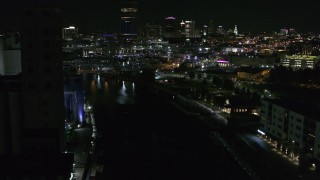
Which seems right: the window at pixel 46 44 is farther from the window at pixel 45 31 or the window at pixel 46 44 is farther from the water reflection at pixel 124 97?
the water reflection at pixel 124 97

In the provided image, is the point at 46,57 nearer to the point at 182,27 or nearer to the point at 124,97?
the point at 124,97

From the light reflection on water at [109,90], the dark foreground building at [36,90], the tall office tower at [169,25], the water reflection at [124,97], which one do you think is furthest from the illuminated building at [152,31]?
the dark foreground building at [36,90]

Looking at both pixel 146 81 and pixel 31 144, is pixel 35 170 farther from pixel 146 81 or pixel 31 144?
pixel 146 81

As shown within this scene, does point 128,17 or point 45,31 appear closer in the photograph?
point 45,31

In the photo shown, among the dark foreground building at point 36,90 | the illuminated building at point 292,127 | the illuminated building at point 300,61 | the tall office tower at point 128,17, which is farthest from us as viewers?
the tall office tower at point 128,17

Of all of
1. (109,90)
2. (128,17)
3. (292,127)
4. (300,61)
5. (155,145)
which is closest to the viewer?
(292,127)

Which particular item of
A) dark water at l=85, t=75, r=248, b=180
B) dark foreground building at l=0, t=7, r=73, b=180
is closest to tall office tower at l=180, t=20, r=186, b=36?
dark water at l=85, t=75, r=248, b=180

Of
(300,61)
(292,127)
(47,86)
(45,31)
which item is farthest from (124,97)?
(300,61)
